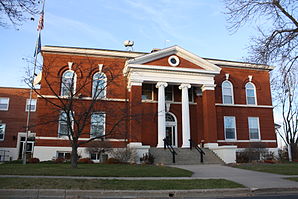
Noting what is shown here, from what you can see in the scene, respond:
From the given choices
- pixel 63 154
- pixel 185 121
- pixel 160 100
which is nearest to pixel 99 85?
pixel 160 100

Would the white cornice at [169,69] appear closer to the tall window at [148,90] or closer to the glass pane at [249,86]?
the tall window at [148,90]

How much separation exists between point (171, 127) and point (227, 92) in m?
7.13

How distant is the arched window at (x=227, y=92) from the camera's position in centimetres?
2753

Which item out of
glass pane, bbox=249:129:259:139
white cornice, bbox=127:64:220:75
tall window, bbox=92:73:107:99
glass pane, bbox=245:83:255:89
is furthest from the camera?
glass pane, bbox=245:83:255:89

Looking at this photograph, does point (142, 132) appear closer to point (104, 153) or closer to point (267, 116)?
point (104, 153)

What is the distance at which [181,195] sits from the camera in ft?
28.0

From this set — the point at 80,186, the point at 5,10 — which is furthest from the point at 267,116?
the point at 5,10

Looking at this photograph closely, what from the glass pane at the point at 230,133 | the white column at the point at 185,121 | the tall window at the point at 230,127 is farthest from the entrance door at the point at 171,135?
the glass pane at the point at 230,133

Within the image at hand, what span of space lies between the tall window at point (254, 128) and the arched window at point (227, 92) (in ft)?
9.47

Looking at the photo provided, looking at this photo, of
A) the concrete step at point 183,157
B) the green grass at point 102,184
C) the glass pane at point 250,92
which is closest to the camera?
the green grass at point 102,184

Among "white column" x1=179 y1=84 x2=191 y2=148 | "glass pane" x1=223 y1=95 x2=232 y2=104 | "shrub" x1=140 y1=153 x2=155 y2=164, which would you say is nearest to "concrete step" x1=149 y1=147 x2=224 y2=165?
"shrub" x1=140 y1=153 x2=155 y2=164

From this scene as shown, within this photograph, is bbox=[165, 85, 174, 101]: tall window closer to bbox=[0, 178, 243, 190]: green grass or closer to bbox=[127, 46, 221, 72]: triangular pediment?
bbox=[127, 46, 221, 72]: triangular pediment

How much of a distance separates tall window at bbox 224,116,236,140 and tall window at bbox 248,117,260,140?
6.16 feet

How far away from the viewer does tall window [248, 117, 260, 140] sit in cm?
2750
